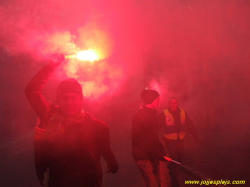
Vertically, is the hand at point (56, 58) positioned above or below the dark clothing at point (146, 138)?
above

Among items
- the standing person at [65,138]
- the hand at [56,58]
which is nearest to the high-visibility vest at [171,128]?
the standing person at [65,138]

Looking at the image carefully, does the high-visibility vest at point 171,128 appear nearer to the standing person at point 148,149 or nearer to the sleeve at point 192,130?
the sleeve at point 192,130

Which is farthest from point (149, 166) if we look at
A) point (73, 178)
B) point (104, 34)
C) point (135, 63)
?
point (135, 63)

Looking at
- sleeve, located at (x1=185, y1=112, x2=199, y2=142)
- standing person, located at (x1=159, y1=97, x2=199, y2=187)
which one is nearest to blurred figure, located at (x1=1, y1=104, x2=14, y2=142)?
standing person, located at (x1=159, y1=97, x2=199, y2=187)

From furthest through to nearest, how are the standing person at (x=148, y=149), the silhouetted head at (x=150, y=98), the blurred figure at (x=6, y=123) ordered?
1. the blurred figure at (x=6, y=123)
2. the silhouetted head at (x=150, y=98)
3. the standing person at (x=148, y=149)

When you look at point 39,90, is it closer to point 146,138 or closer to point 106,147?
point 106,147

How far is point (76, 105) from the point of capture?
5.61 feet

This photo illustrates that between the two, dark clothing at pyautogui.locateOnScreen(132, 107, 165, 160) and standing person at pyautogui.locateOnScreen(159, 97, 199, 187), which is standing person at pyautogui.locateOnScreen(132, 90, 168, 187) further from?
standing person at pyautogui.locateOnScreen(159, 97, 199, 187)

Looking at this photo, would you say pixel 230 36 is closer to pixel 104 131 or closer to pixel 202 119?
pixel 202 119

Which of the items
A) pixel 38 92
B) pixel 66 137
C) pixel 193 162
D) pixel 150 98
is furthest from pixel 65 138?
pixel 193 162

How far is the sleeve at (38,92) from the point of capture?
158cm

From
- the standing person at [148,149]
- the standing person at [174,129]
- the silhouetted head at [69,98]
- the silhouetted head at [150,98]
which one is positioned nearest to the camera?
the silhouetted head at [69,98]

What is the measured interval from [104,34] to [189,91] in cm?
293

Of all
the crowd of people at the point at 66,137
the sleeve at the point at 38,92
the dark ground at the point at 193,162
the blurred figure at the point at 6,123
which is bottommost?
the dark ground at the point at 193,162
